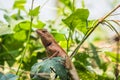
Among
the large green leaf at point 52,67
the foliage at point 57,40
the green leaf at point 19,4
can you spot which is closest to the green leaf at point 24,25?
the foliage at point 57,40

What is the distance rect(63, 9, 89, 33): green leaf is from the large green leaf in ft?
0.75

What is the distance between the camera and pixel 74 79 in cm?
112

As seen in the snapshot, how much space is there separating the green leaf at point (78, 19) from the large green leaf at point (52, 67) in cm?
23

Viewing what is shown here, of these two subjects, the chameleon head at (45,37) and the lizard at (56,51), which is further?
the chameleon head at (45,37)

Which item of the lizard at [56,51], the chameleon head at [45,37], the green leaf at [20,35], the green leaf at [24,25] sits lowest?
the green leaf at [20,35]

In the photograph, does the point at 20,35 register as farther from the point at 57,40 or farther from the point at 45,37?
the point at 45,37

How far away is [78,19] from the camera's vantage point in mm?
1348

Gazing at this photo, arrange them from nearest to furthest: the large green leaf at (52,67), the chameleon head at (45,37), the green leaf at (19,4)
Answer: the large green leaf at (52,67), the chameleon head at (45,37), the green leaf at (19,4)

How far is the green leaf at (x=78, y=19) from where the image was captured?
130 cm

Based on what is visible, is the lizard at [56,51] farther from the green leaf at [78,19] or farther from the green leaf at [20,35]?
the green leaf at [20,35]

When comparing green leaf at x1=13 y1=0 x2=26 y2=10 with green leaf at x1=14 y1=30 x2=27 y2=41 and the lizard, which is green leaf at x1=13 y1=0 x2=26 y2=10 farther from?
the lizard

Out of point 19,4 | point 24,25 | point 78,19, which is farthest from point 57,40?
point 19,4

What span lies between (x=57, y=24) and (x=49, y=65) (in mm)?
→ 1138

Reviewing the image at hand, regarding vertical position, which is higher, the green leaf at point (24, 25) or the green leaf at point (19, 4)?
the green leaf at point (19, 4)
